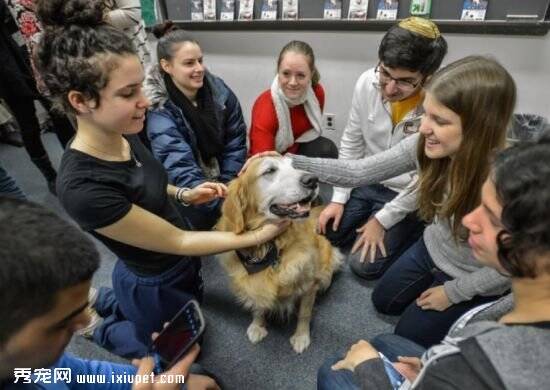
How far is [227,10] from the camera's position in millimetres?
2857

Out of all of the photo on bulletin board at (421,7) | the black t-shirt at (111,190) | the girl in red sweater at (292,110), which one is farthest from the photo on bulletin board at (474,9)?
the black t-shirt at (111,190)

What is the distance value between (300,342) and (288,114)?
1336mm

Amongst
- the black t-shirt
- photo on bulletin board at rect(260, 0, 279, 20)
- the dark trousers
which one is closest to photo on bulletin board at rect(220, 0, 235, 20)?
photo on bulletin board at rect(260, 0, 279, 20)

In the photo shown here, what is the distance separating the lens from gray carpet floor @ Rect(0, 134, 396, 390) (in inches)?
64.1

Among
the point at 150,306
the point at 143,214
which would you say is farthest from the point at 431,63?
the point at 150,306

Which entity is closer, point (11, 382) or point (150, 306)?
point (11, 382)

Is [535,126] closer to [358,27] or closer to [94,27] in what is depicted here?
[358,27]

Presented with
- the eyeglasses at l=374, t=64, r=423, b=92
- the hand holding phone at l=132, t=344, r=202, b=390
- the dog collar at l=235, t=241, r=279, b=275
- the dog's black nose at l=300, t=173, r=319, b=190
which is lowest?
the dog collar at l=235, t=241, r=279, b=275

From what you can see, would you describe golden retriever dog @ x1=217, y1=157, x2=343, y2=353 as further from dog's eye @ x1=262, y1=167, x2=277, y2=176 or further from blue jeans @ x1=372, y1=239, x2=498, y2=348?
blue jeans @ x1=372, y1=239, x2=498, y2=348

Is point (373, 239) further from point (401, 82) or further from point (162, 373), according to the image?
point (162, 373)

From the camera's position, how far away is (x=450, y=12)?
2201mm

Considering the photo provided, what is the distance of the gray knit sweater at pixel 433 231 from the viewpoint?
4.47 feet

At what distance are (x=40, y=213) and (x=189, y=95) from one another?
1565 millimetres

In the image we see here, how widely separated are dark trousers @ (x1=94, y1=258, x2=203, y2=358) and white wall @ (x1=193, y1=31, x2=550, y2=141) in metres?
1.82
